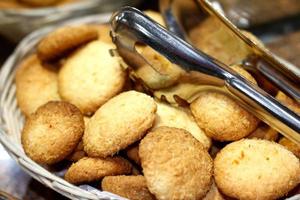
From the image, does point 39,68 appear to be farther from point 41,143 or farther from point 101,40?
point 41,143

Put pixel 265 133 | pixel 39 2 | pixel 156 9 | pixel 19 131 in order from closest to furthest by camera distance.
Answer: pixel 265 133 < pixel 19 131 < pixel 39 2 < pixel 156 9

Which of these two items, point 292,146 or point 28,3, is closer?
point 292,146

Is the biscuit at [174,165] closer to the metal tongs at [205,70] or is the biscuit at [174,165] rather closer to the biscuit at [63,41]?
the metal tongs at [205,70]

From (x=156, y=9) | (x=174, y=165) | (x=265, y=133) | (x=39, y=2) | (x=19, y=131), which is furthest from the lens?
(x=156, y=9)

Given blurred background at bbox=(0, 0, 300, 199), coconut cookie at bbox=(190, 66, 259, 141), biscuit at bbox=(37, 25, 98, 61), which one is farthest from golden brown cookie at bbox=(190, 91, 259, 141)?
blurred background at bbox=(0, 0, 300, 199)

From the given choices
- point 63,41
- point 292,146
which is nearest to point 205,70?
point 292,146

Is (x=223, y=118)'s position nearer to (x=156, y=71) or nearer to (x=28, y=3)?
(x=156, y=71)

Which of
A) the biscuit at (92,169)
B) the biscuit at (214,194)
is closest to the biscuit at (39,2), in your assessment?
the biscuit at (92,169)
